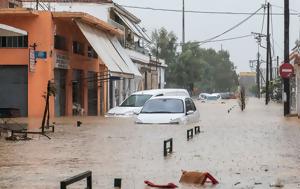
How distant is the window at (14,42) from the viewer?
35.5 metres

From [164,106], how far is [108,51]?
1530 cm

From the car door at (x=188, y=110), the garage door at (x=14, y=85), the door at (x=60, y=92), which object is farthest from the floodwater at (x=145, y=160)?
the door at (x=60, y=92)

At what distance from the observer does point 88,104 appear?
Result: 44.0m

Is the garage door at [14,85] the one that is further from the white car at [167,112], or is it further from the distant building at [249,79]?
the distant building at [249,79]

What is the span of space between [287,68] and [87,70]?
13.5 metres

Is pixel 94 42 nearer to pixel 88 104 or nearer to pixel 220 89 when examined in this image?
pixel 88 104

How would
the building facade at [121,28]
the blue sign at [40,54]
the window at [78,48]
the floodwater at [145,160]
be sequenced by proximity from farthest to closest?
the building facade at [121,28] < the window at [78,48] < the blue sign at [40,54] < the floodwater at [145,160]

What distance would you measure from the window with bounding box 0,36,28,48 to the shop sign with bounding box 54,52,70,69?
1900 mm

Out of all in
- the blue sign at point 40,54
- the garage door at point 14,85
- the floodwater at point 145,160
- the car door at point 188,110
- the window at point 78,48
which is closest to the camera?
the floodwater at point 145,160

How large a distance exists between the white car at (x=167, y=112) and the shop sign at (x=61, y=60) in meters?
11.7

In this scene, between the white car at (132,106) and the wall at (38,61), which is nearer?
the white car at (132,106)

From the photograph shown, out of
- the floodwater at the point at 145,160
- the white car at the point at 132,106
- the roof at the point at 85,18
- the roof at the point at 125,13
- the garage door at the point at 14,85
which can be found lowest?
the floodwater at the point at 145,160

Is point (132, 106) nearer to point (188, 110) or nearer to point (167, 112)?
point (188, 110)

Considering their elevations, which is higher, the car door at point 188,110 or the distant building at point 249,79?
the distant building at point 249,79
